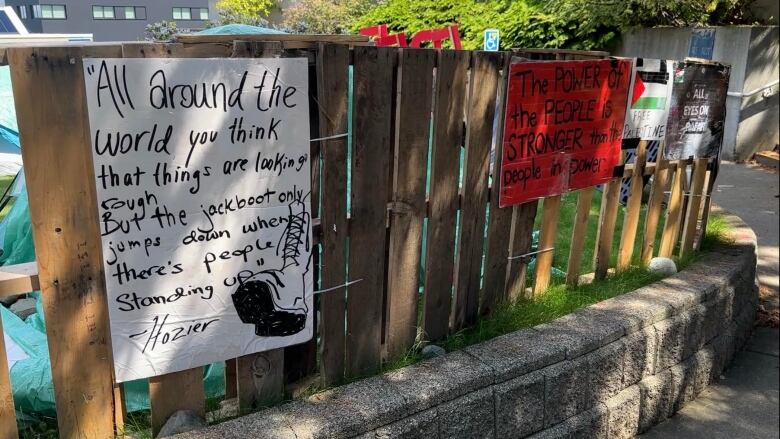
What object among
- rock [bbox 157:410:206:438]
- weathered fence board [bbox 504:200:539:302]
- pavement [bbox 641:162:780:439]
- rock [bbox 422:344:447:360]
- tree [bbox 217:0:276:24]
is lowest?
pavement [bbox 641:162:780:439]

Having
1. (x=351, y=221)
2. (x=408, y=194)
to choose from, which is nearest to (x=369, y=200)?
(x=351, y=221)

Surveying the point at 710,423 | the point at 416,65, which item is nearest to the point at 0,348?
the point at 416,65

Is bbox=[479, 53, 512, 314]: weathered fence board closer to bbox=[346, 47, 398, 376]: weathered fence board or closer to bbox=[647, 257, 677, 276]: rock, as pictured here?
bbox=[346, 47, 398, 376]: weathered fence board

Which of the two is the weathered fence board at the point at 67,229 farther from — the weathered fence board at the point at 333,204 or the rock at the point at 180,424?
the weathered fence board at the point at 333,204

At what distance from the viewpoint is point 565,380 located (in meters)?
3.02

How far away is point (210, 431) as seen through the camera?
2.29 meters

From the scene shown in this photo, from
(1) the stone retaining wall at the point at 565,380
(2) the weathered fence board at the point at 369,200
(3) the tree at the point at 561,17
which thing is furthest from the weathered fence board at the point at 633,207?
(3) the tree at the point at 561,17

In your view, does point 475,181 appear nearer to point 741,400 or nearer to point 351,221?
point 351,221

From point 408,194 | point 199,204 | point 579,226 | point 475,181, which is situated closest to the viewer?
point 199,204

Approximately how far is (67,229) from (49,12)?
108 cm

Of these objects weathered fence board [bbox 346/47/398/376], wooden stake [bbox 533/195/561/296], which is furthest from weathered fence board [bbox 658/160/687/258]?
weathered fence board [bbox 346/47/398/376]

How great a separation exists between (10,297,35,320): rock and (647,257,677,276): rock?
3622 mm

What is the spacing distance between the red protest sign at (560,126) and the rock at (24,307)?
251cm
